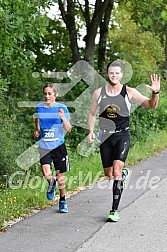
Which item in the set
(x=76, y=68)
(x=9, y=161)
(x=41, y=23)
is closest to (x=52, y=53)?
(x=76, y=68)

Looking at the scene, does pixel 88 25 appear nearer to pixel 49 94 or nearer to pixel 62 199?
pixel 49 94

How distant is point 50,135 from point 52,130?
0.07m

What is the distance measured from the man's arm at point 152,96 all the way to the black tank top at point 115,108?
9 centimetres

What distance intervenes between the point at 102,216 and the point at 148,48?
2546 centimetres

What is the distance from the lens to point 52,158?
814cm

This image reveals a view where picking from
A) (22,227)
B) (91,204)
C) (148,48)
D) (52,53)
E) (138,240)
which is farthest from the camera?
(148,48)

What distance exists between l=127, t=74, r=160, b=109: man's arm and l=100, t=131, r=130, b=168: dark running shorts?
52 cm

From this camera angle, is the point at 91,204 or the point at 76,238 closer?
the point at 76,238

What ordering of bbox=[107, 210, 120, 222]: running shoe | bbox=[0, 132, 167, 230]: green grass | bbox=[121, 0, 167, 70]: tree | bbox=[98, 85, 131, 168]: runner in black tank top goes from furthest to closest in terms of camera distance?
bbox=[121, 0, 167, 70]: tree
bbox=[0, 132, 167, 230]: green grass
bbox=[98, 85, 131, 168]: runner in black tank top
bbox=[107, 210, 120, 222]: running shoe

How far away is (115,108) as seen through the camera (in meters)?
7.70

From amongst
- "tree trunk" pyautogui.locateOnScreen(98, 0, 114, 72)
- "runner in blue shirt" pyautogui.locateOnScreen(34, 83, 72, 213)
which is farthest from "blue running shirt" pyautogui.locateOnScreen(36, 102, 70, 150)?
"tree trunk" pyautogui.locateOnScreen(98, 0, 114, 72)

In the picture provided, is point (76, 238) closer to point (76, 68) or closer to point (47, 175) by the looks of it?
point (47, 175)

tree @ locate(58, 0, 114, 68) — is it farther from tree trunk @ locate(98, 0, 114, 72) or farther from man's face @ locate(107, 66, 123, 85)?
man's face @ locate(107, 66, 123, 85)

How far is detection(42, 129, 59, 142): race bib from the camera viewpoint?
8.01 metres
